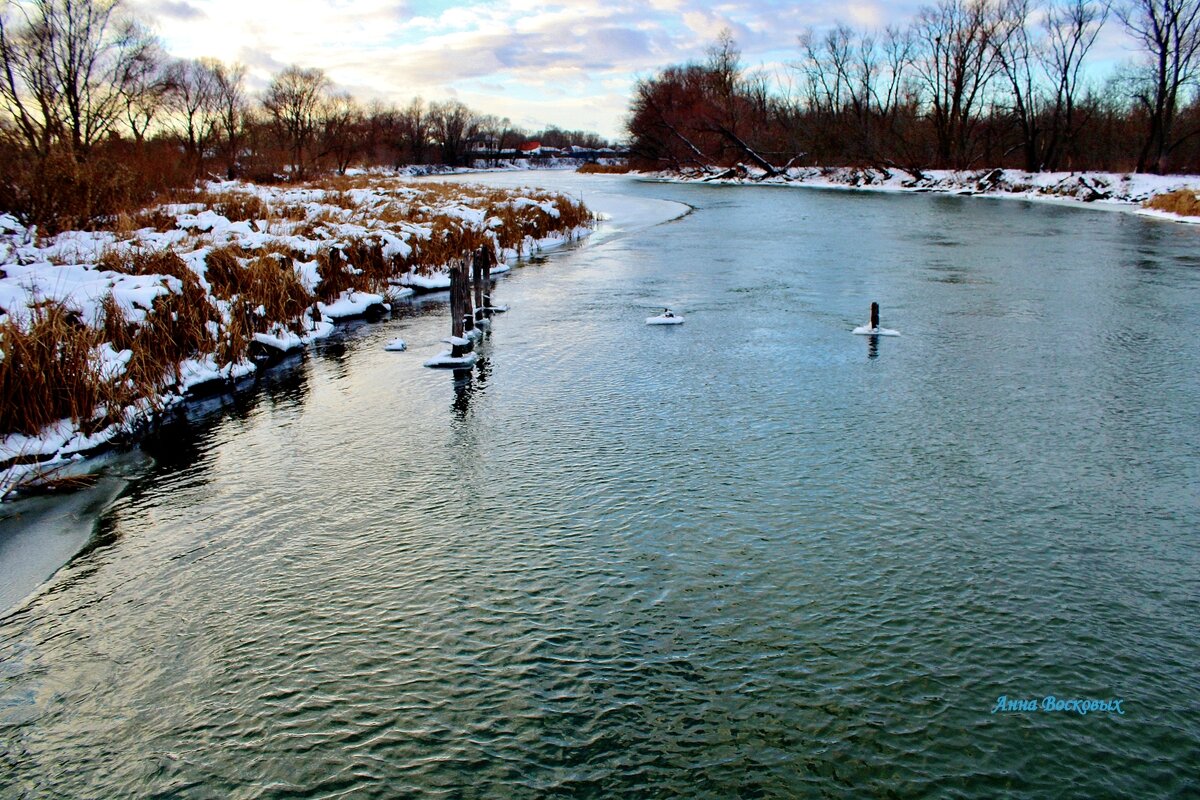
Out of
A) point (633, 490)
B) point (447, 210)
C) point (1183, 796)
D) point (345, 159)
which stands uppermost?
point (345, 159)

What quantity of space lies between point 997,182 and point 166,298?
48.0 meters

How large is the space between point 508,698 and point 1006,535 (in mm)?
3664

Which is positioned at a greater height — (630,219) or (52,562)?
(630,219)

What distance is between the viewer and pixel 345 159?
187 feet

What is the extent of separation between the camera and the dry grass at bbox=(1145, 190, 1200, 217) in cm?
2917

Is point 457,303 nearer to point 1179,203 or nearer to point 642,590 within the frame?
point 642,590

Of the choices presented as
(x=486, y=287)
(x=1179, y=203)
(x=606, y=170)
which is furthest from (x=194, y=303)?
(x=606, y=170)

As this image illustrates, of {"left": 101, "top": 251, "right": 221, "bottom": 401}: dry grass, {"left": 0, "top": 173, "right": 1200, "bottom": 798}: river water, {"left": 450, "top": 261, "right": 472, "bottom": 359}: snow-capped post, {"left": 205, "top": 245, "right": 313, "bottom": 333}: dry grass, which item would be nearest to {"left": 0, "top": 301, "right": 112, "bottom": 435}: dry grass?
{"left": 101, "top": 251, "right": 221, "bottom": 401}: dry grass

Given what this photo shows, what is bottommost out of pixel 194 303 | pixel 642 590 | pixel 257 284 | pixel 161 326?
pixel 642 590

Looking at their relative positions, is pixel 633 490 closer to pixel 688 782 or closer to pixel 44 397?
pixel 688 782

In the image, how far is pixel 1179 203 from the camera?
3016 cm

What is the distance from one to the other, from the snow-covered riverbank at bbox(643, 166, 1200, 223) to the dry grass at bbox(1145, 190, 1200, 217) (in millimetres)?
340

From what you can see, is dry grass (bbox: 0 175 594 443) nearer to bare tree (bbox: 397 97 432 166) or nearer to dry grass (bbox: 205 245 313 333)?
dry grass (bbox: 205 245 313 333)

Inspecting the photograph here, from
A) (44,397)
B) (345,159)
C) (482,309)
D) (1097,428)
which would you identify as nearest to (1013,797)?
(1097,428)
